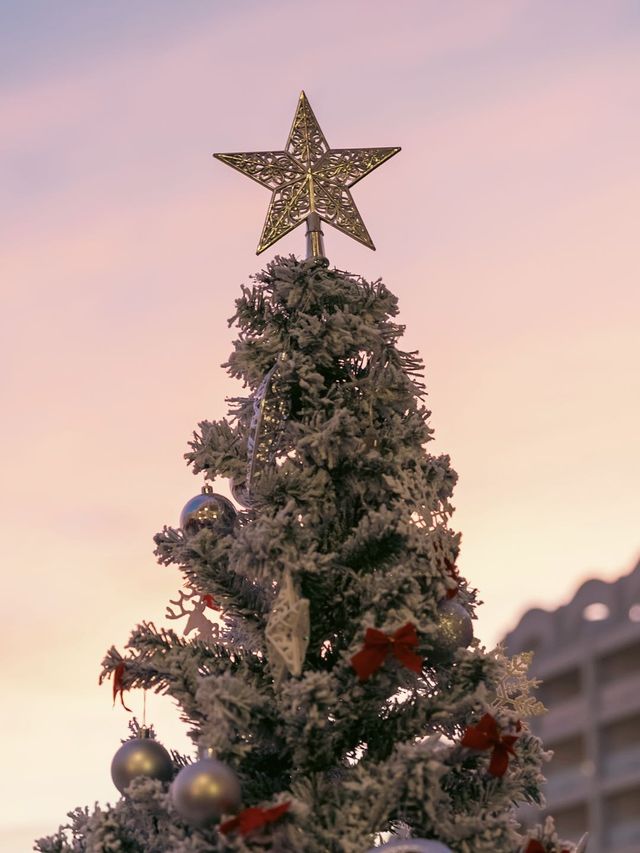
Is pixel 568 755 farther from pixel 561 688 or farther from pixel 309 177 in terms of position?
pixel 309 177

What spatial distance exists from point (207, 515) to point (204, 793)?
1529 mm

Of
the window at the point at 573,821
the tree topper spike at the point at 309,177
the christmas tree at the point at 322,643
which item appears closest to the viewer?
the christmas tree at the point at 322,643

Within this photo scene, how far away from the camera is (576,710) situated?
147 feet

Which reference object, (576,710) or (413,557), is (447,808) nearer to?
(413,557)

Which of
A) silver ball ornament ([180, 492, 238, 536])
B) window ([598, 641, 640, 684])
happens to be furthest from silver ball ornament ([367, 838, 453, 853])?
window ([598, 641, 640, 684])

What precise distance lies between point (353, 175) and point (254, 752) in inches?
125

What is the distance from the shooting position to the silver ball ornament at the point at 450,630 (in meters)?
5.79

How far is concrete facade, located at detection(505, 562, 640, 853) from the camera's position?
42.7m

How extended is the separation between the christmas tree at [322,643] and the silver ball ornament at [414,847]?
0.05 ft

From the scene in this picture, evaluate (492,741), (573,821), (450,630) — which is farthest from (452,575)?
(573,821)

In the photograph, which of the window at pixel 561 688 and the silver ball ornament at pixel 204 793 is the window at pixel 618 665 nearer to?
the window at pixel 561 688

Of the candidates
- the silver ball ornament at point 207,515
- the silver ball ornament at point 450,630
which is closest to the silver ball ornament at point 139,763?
the silver ball ornament at point 207,515

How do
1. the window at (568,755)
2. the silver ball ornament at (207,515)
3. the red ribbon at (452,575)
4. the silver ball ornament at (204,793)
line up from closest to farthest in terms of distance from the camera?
the silver ball ornament at (204,793) → the red ribbon at (452,575) → the silver ball ornament at (207,515) → the window at (568,755)

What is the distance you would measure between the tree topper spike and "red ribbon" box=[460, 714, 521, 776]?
267cm
